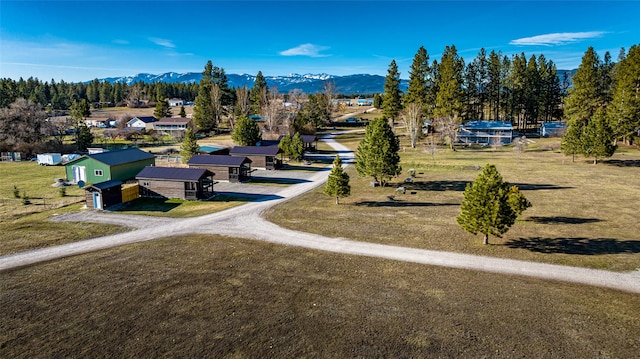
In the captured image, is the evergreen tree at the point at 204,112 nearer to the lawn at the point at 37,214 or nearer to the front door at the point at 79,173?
the lawn at the point at 37,214

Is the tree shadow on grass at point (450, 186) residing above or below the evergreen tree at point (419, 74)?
below

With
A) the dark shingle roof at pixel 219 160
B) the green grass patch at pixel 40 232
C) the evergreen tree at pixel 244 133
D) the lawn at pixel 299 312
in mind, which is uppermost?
the evergreen tree at pixel 244 133

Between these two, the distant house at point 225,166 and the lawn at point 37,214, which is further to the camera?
the distant house at point 225,166

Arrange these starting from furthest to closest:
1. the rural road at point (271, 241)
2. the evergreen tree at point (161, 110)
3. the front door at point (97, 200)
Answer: the evergreen tree at point (161, 110) < the front door at point (97, 200) < the rural road at point (271, 241)

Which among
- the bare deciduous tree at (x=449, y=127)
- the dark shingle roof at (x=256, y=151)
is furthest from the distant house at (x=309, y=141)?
the bare deciduous tree at (x=449, y=127)

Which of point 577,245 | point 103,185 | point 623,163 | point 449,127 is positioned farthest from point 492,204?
point 449,127

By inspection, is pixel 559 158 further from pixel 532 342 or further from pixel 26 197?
pixel 26 197
